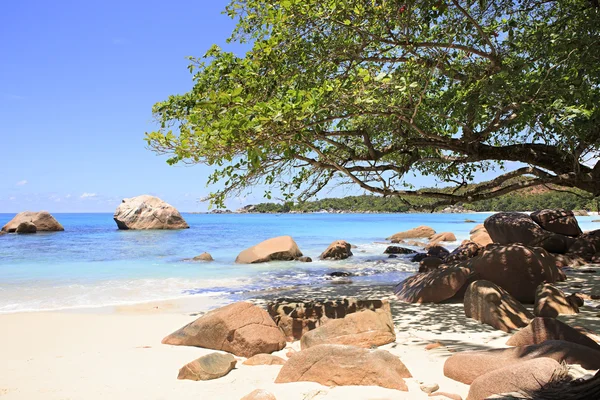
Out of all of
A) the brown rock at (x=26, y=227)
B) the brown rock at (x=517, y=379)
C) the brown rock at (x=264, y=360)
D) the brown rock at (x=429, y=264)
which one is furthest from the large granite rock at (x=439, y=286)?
the brown rock at (x=26, y=227)

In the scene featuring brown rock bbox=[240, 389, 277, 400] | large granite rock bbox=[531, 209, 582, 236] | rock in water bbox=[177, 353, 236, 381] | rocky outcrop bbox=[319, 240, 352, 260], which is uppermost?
large granite rock bbox=[531, 209, 582, 236]

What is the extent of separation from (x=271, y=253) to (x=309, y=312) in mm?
12305

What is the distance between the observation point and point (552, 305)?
6.82 meters


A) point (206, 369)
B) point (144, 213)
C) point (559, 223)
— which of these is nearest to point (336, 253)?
point (559, 223)

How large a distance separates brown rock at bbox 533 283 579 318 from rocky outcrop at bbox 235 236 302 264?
12830 millimetres

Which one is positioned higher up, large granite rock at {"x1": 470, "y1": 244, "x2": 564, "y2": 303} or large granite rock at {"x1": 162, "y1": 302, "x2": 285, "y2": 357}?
large granite rock at {"x1": 470, "y1": 244, "x2": 564, "y2": 303}

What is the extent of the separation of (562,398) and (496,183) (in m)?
7.28

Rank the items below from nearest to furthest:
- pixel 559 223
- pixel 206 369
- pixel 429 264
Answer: pixel 206 369 → pixel 429 264 → pixel 559 223

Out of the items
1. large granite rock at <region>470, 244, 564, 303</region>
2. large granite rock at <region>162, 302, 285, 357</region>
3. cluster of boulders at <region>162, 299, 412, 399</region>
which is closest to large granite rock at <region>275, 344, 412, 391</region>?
cluster of boulders at <region>162, 299, 412, 399</region>

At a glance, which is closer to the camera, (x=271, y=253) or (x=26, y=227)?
(x=271, y=253)

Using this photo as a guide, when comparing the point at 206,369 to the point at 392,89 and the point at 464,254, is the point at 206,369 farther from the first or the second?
the point at 464,254

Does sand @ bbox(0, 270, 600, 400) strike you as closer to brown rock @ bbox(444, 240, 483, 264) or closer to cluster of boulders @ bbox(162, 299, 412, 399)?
cluster of boulders @ bbox(162, 299, 412, 399)

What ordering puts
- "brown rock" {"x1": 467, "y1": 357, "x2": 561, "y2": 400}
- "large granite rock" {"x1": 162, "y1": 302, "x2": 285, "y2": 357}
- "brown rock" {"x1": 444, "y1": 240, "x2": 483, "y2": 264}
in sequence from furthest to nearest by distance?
"brown rock" {"x1": 444, "y1": 240, "x2": 483, "y2": 264} → "large granite rock" {"x1": 162, "y1": 302, "x2": 285, "y2": 357} → "brown rock" {"x1": 467, "y1": 357, "x2": 561, "y2": 400}

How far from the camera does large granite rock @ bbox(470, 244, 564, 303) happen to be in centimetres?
794
